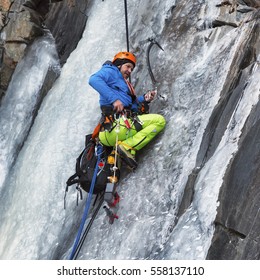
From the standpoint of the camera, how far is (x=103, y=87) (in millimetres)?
6840

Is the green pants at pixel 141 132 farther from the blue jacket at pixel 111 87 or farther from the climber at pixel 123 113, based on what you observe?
the blue jacket at pixel 111 87

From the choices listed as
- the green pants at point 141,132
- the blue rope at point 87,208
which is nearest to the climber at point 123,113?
the green pants at point 141,132

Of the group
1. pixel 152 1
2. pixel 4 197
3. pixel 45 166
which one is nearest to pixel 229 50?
pixel 152 1

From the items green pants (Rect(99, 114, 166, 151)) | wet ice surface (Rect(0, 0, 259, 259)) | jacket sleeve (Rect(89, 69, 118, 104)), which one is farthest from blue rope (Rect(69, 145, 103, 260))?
jacket sleeve (Rect(89, 69, 118, 104))

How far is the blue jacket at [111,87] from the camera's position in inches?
270

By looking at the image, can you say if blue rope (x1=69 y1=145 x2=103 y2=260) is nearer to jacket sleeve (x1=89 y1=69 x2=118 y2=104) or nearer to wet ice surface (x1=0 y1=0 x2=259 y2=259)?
wet ice surface (x1=0 y1=0 x2=259 y2=259)

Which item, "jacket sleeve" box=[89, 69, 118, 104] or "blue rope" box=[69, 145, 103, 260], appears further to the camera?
"jacket sleeve" box=[89, 69, 118, 104]

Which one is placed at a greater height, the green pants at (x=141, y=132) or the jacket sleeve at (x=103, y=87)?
the jacket sleeve at (x=103, y=87)

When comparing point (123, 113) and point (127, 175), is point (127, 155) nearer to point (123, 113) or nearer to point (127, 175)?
point (127, 175)

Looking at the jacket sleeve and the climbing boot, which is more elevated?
the jacket sleeve

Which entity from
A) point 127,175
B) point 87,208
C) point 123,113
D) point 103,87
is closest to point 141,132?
point 123,113

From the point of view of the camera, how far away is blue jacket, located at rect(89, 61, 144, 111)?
6863 millimetres

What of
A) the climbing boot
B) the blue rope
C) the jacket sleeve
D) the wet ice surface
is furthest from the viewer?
the jacket sleeve
